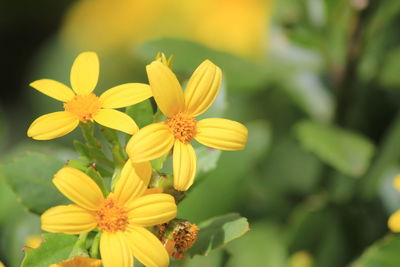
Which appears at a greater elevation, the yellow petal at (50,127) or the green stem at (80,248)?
the yellow petal at (50,127)

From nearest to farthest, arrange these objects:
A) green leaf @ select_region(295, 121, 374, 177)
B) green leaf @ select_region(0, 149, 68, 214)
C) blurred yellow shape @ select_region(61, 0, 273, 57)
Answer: green leaf @ select_region(0, 149, 68, 214) → green leaf @ select_region(295, 121, 374, 177) → blurred yellow shape @ select_region(61, 0, 273, 57)

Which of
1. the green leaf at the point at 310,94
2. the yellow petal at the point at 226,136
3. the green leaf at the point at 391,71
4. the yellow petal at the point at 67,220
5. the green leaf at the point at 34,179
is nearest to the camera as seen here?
the yellow petal at the point at 67,220

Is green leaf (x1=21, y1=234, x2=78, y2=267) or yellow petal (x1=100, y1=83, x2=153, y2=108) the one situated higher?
yellow petal (x1=100, y1=83, x2=153, y2=108)

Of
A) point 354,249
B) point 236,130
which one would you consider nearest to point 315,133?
point 354,249

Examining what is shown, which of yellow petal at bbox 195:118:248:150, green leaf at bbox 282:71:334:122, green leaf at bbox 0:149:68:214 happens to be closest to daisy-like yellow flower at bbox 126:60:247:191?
yellow petal at bbox 195:118:248:150

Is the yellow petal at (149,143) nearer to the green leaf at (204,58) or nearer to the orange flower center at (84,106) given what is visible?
the orange flower center at (84,106)

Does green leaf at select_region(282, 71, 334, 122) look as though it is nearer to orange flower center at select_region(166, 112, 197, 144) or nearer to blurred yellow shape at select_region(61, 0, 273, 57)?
blurred yellow shape at select_region(61, 0, 273, 57)

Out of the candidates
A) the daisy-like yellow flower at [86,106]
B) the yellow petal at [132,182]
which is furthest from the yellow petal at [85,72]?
the yellow petal at [132,182]
